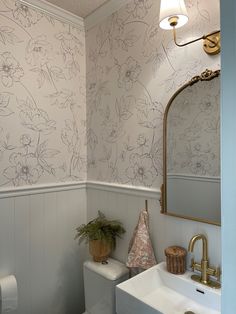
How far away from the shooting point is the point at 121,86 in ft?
5.32

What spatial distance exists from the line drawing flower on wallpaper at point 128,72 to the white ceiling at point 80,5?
452mm

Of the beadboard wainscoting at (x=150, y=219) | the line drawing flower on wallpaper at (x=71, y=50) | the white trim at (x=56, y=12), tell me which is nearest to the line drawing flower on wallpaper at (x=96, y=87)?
the line drawing flower on wallpaper at (x=71, y=50)

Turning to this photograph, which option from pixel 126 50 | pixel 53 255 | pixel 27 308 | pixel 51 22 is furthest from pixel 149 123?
pixel 27 308

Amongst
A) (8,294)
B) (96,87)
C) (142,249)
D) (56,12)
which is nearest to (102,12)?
(56,12)

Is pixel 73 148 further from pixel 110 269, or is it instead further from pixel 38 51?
pixel 110 269

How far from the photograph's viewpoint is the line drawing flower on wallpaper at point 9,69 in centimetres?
148

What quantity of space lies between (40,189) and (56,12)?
4.17 feet

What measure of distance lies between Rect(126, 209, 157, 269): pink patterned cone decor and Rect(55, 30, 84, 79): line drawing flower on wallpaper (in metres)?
1.20

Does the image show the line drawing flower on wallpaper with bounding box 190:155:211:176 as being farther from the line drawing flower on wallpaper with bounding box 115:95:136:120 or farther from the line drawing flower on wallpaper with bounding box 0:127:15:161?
the line drawing flower on wallpaper with bounding box 0:127:15:161

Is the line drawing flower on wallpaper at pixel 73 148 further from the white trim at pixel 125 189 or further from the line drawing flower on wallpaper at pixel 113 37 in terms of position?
the line drawing flower on wallpaper at pixel 113 37

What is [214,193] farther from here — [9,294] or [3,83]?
[3,83]

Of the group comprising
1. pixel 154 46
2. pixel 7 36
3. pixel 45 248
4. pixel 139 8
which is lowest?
pixel 45 248

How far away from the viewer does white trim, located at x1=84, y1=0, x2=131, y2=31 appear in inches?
64.3

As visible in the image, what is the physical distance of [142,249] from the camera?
1.40 meters
